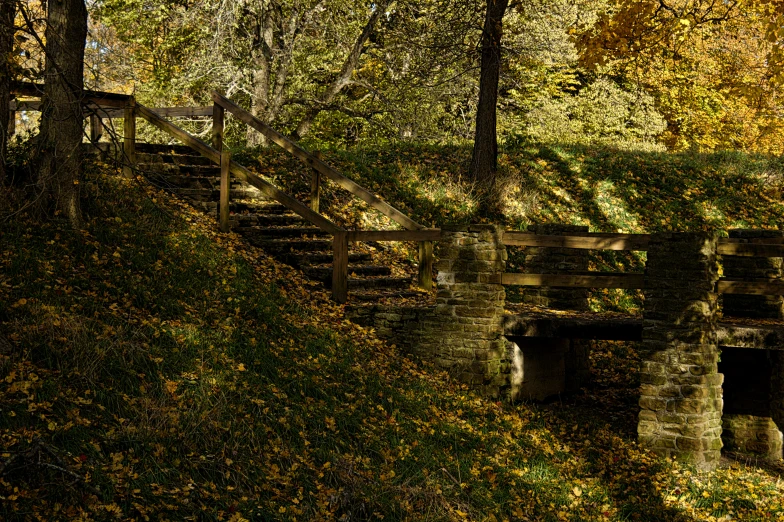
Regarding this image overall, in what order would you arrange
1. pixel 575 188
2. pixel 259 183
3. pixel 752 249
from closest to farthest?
1. pixel 752 249
2. pixel 259 183
3. pixel 575 188

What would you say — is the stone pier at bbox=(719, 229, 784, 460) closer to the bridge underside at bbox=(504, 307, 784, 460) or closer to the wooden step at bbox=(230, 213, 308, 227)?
the bridge underside at bbox=(504, 307, 784, 460)

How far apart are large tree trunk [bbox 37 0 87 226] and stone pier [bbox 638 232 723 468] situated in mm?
6638

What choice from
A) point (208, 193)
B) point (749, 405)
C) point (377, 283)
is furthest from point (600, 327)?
point (208, 193)

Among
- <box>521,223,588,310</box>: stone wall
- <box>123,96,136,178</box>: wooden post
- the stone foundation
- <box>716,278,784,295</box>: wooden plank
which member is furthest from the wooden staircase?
the stone foundation

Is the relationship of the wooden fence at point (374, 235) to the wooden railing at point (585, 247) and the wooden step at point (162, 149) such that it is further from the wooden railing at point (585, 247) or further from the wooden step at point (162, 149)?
the wooden step at point (162, 149)

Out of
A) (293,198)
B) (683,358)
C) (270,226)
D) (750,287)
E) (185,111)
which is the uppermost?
(185,111)

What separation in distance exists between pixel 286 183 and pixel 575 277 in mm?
6041

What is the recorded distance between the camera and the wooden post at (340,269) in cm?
1079

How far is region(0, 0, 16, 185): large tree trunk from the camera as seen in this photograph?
23.7 ft

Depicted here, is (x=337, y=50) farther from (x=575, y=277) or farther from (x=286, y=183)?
(x=575, y=277)

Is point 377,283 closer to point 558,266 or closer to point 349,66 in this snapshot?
point 558,266

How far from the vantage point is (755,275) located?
1153cm

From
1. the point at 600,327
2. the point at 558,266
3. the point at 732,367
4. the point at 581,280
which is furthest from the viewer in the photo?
the point at 558,266

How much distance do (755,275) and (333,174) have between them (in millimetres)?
6134
